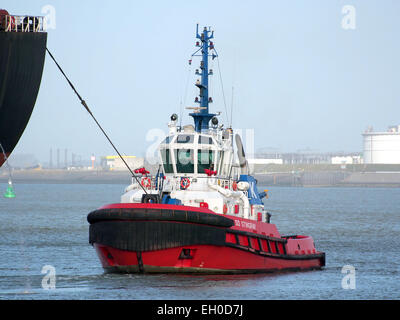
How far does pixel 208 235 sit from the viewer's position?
23188 mm

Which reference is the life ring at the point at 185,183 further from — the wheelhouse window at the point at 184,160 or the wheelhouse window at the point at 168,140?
the wheelhouse window at the point at 168,140

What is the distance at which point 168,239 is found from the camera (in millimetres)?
22844

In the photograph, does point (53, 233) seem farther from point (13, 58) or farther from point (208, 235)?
point (208, 235)

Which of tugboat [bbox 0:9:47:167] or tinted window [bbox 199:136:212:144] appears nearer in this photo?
tinted window [bbox 199:136:212:144]

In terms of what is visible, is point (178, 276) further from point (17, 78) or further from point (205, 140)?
point (17, 78)

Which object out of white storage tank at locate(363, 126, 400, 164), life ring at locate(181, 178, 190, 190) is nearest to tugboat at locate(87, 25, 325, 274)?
life ring at locate(181, 178, 190, 190)

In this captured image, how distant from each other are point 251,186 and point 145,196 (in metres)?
5.48

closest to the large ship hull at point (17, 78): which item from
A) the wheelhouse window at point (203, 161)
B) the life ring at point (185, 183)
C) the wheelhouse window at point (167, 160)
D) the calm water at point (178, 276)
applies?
the calm water at point (178, 276)

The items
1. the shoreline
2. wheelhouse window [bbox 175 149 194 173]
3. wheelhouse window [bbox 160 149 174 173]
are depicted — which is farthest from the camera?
the shoreline

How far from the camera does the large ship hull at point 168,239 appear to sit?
22.8 m

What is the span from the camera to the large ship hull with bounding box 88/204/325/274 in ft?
74.8

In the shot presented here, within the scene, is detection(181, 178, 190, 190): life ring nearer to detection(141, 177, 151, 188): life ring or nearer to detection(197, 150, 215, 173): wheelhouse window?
detection(197, 150, 215, 173): wheelhouse window

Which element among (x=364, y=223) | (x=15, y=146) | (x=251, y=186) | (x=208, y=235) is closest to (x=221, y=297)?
(x=208, y=235)
